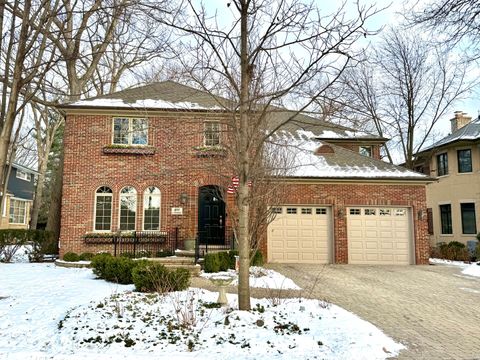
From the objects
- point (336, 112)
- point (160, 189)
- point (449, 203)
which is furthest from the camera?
point (449, 203)

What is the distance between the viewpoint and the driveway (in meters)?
5.47

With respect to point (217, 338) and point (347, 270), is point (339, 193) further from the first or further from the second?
point (217, 338)

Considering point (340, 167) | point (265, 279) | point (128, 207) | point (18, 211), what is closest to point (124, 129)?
point (128, 207)

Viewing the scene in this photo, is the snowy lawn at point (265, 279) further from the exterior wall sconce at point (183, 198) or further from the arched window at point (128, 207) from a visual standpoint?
the arched window at point (128, 207)

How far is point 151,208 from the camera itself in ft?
46.3

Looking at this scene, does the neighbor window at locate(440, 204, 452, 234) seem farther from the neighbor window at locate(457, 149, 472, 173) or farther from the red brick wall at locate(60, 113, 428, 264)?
the red brick wall at locate(60, 113, 428, 264)

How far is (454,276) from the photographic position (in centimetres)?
1222

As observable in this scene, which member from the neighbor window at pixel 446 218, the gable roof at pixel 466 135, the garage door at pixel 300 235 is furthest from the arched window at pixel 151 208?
the neighbor window at pixel 446 218

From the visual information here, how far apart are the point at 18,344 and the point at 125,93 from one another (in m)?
11.8

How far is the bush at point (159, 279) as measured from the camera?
7.82 metres

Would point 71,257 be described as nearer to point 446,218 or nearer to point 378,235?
point 378,235

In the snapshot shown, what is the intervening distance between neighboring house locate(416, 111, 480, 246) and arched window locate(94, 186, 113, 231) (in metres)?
16.7

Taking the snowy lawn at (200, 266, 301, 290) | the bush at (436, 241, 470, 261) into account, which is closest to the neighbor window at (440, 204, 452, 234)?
the bush at (436, 241, 470, 261)

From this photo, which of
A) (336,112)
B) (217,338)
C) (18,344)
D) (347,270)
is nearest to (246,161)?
(336,112)
